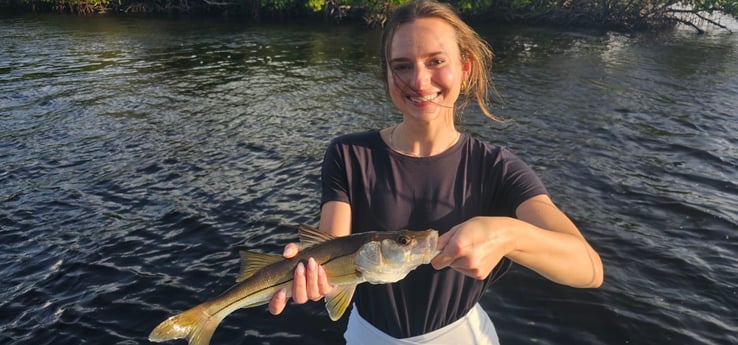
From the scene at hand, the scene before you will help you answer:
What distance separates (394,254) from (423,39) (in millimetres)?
1567

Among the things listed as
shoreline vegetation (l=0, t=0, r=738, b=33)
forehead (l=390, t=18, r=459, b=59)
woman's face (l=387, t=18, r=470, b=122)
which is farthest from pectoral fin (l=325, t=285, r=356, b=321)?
shoreline vegetation (l=0, t=0, r=738, b=33)

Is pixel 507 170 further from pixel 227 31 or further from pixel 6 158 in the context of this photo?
pixel 227 31

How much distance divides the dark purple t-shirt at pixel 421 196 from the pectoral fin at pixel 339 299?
41 cm

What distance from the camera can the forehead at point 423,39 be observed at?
3568 millimetres

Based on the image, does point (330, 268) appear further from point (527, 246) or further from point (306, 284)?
point (527, 246)

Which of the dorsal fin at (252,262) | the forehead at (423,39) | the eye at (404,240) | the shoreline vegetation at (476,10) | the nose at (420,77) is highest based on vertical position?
the shoreline vegetation at (476,10)

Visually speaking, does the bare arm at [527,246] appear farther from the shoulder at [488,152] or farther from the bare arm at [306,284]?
the bare arm at [306,284]

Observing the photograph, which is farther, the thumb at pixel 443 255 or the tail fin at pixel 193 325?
the tail fin at pixel 193 325

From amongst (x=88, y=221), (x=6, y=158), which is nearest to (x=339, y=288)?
(x=88, y=221)

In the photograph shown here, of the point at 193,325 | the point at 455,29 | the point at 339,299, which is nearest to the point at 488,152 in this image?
the point at 455,29

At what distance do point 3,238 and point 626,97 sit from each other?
69.1ft

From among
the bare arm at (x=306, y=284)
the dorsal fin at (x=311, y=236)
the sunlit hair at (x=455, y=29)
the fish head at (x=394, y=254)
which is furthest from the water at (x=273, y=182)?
the fish head at (x=394, y=254)

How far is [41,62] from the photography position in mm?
25547

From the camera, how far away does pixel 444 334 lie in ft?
12.2
